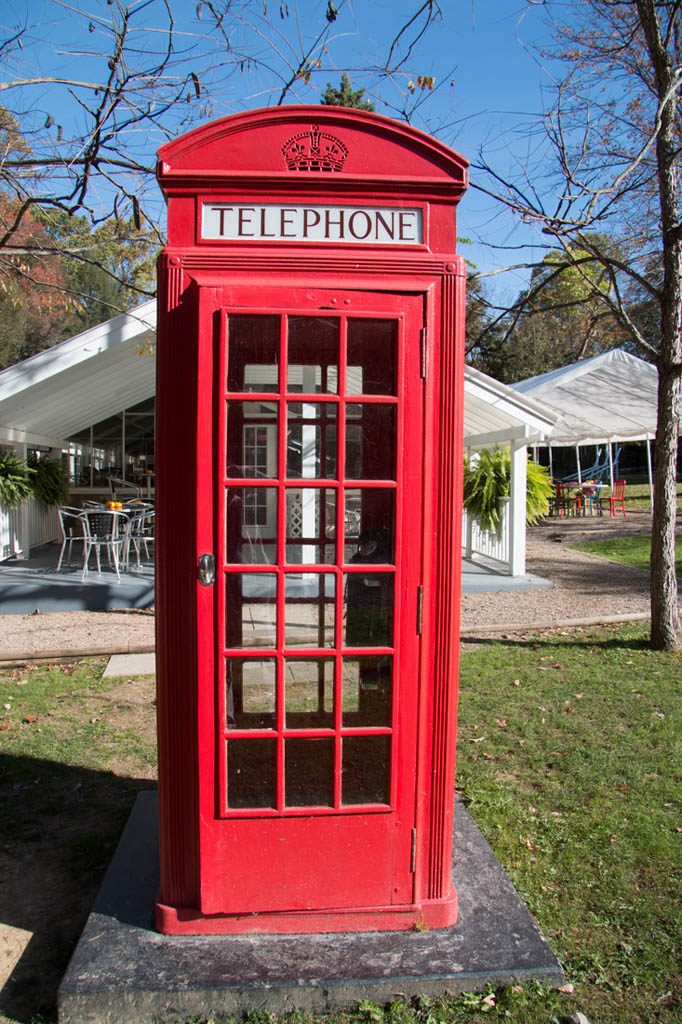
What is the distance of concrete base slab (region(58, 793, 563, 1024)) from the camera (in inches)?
101

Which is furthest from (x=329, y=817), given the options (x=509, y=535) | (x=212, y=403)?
(x=509, y=535)

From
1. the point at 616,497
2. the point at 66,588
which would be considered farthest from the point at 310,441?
the point at 616,497

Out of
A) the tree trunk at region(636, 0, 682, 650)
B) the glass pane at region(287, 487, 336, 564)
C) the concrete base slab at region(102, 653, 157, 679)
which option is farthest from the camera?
the concrete base slab at region(102, 653, 157, 679)

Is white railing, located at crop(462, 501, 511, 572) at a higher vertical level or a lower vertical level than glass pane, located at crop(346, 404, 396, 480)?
lower

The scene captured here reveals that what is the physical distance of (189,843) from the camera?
2920 mm

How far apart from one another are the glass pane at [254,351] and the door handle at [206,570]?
2.14 ft

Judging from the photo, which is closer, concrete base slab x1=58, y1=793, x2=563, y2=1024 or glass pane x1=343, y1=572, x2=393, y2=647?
concrete base slab x1=58, y1=793, x2=563, y2=1024

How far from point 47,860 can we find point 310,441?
8.29ft

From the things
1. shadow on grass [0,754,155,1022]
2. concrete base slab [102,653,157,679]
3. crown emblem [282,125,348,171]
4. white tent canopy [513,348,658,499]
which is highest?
white tent canopy [513,348,658,499]

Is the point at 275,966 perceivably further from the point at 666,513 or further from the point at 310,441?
the point at 666,513

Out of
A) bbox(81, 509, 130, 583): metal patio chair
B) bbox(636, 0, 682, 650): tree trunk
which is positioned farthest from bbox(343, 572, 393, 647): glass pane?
bbox(81, 509, 130, 583): metal patio chair

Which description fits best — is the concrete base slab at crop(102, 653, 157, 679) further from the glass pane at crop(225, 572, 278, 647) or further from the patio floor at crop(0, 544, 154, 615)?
the glass pane at crop(225, 572, 278, 647)

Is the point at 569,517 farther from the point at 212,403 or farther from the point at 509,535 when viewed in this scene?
the point at 212,403

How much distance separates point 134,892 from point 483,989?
1492mm
